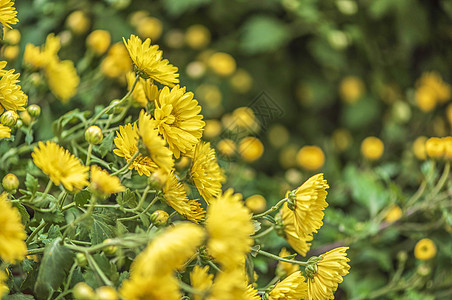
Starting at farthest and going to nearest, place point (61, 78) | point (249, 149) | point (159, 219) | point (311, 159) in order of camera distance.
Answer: point (311, 159) < point (249, 149) < point (61, 78) < point (159, 219)

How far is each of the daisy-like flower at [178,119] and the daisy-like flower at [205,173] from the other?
0.01 m

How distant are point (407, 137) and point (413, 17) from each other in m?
0.36

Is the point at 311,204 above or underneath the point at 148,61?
underneath

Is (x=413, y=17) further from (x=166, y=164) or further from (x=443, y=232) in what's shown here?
(x=166, y=164)

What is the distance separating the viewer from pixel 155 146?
426 millimetres

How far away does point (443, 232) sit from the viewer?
0.98m

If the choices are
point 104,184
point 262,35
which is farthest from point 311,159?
point 104,184

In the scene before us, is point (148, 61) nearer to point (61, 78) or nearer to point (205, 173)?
point (205, 173)

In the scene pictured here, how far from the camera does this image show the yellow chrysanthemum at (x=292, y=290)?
472mm

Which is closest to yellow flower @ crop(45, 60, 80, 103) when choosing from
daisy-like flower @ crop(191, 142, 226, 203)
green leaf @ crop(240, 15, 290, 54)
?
daisy-like flower @ crop(191, 142, 226, 203)

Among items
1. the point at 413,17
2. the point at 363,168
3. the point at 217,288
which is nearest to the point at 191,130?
the point at 217,288

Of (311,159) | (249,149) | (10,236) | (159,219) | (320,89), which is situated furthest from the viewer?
(320,89)

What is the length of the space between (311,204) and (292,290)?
89 millimetres

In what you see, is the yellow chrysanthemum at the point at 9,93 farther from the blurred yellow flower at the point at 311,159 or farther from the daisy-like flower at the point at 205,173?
the blurred yellow flower at the point at 311,159
